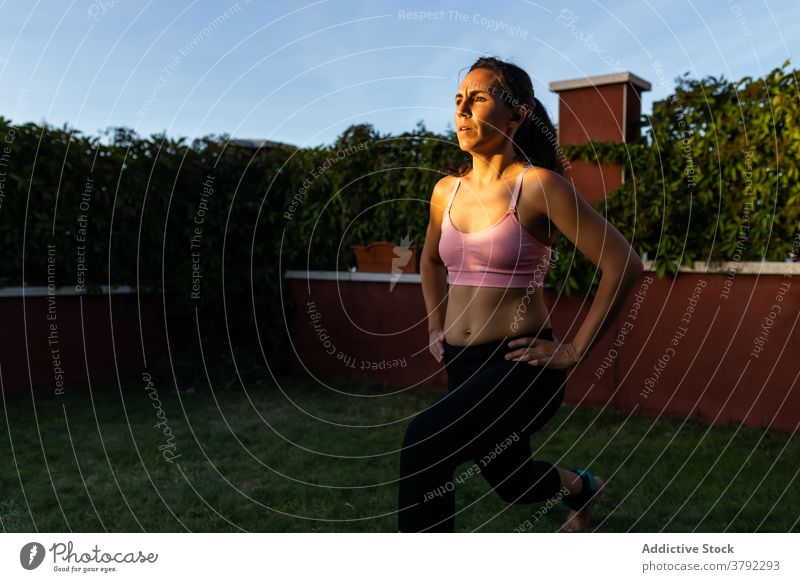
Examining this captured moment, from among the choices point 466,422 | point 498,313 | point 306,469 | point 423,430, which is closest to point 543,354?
point 498,313

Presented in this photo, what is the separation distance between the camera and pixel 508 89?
9.75 ft

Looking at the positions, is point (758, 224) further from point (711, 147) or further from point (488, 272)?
point (488, 272)

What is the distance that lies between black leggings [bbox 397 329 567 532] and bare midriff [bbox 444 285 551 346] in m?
0.03

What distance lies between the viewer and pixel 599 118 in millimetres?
8164

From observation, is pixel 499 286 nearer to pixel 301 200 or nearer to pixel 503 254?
pixel 503 254

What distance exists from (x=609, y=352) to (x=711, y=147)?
238 centimetres

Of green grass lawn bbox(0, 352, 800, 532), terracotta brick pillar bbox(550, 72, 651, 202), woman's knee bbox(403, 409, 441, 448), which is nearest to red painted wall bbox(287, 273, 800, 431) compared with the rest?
green grass lawn bbox(0, 352, 800, 532)

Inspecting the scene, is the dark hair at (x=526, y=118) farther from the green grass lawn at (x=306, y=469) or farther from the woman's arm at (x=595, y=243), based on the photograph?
the green grass lawn at (x=306, y=469)

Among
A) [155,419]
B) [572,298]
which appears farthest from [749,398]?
[155,419]

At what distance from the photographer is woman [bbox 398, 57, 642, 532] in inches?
107

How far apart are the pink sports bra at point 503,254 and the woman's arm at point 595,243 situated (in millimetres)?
153

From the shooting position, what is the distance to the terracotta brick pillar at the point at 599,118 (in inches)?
314

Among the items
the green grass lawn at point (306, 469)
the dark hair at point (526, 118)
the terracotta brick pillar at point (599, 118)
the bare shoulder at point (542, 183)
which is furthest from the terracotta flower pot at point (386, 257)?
the bare shoulder at point (542, 183)

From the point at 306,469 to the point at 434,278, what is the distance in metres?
2.75
